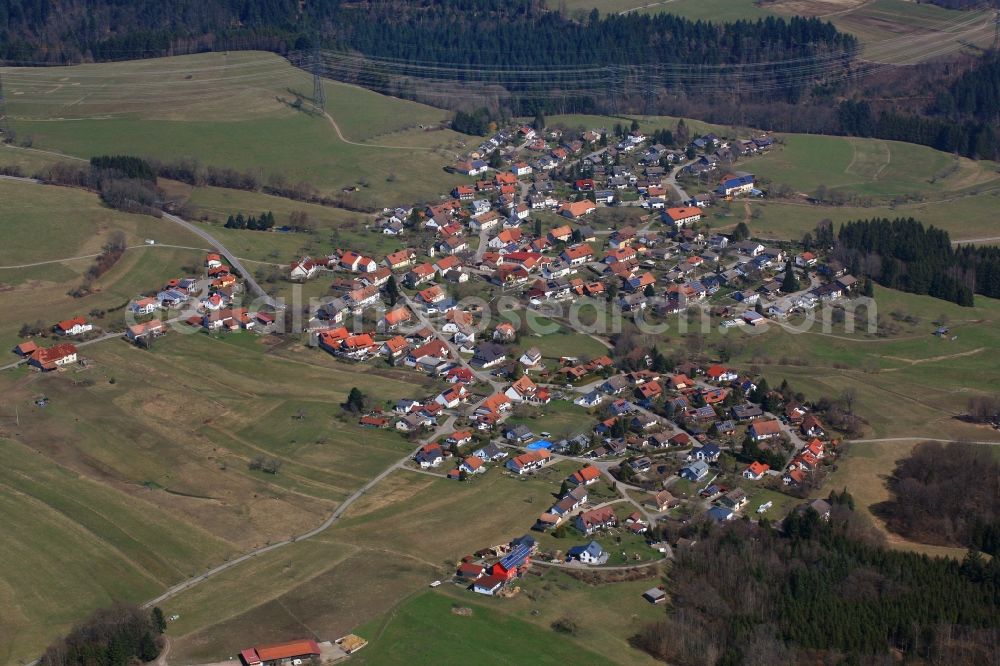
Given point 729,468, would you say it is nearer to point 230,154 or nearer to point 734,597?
point 734,597

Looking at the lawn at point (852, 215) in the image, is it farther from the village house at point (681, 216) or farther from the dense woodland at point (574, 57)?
the dense woodland at point (574, 57)

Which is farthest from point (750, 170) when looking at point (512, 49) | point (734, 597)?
point (734, 597)

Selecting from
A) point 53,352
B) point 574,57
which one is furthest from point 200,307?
point 574,57

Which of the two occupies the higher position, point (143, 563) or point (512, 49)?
point (512, 49)

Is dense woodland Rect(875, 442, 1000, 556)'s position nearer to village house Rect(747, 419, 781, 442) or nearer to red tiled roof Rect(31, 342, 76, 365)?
village house Rect(747, 419, 781, 442)

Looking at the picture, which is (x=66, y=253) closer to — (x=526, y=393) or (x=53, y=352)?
(x=53, y=352)

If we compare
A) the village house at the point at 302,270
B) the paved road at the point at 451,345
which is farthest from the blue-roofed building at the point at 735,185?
the village house at the point at 302,270
